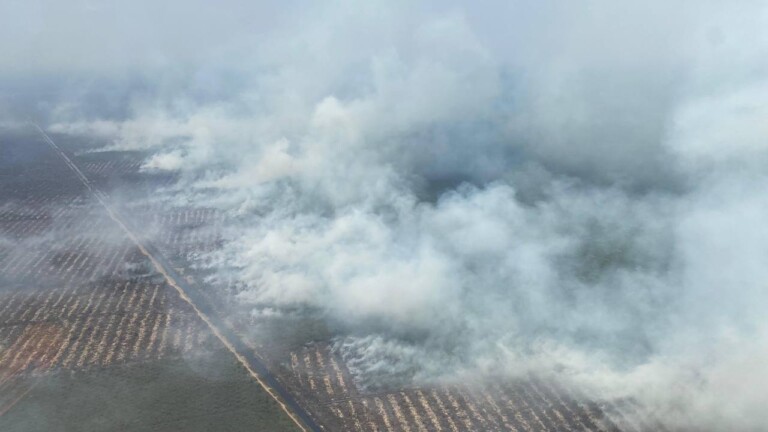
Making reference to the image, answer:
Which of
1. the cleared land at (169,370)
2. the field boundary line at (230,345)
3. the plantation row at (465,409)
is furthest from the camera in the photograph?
the field boundary line at (230,345)

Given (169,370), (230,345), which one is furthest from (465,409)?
(169,370)

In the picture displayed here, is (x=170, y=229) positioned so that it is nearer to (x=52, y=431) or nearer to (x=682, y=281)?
(x=52, y=431)

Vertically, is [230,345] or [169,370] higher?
[230,345]

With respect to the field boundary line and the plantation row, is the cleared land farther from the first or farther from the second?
the field boundary line

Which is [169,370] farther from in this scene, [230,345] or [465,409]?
[465,409]

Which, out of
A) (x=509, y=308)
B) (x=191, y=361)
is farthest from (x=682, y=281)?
(x=191, y=361)

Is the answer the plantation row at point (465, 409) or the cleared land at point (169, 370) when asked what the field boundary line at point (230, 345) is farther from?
the plantation row at point (465, 409)

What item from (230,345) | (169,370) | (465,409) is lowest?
(169,370)

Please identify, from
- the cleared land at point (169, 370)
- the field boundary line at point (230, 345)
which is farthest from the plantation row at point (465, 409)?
the field boundary line at point (230, 345)
